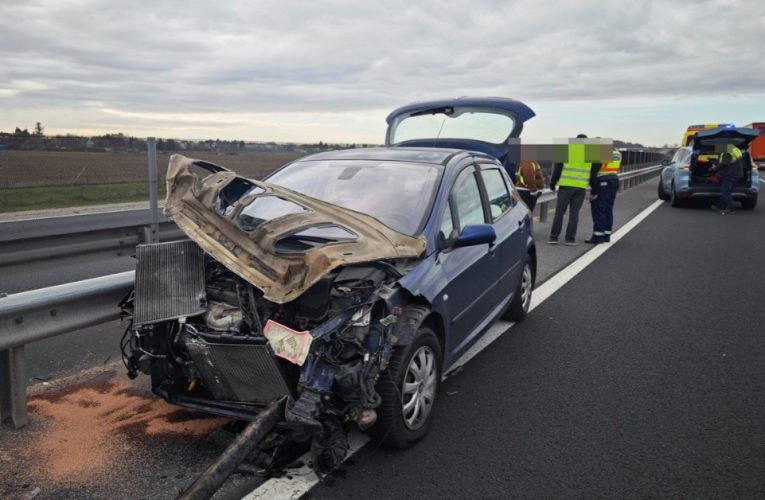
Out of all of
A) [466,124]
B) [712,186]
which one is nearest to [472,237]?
[466,124]

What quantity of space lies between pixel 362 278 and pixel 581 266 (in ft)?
20.8

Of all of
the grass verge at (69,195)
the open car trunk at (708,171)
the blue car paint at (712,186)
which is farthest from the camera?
the open car trunk at (708,171)

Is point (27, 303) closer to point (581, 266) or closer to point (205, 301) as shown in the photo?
point (205, 301)

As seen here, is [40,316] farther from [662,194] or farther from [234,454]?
[662,194]

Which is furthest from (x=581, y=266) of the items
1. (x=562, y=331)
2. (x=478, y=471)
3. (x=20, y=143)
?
(x=20, y=143)

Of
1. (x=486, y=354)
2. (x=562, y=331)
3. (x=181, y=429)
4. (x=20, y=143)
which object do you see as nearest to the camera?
(x=181, y=429)

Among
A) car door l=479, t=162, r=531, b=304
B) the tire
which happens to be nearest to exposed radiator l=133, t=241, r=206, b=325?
car door l=479, t=162, r=531, b=304

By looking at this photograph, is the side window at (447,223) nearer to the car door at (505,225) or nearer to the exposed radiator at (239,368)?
the car door at (505,225)

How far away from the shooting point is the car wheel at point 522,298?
5888mm

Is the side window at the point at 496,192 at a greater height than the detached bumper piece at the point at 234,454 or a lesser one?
greater

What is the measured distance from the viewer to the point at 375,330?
3.23 m

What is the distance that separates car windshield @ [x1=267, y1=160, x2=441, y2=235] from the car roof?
90 mm

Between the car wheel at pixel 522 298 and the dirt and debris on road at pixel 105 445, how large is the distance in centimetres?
313

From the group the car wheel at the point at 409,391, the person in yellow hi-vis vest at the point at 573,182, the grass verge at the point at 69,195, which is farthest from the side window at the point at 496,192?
the grass verge at the point at 69,195
